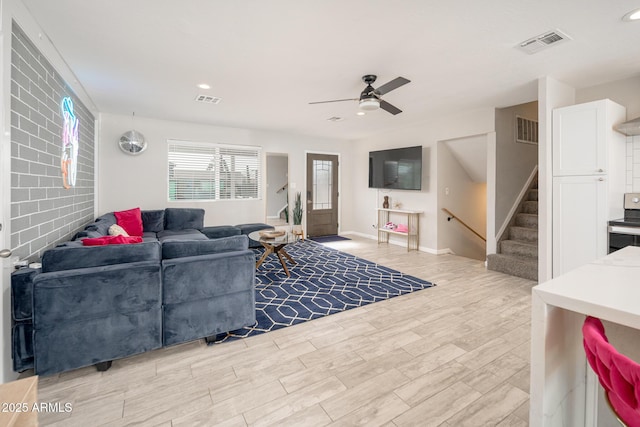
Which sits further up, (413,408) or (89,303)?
A: (89,303)

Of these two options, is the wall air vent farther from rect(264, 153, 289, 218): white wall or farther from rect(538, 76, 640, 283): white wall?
rect(264, 153, 289, 218): white wall

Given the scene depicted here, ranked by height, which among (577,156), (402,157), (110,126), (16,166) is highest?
(110,126)

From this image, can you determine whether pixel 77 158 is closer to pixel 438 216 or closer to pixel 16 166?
pixel 16 166

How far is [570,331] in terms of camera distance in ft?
3.70

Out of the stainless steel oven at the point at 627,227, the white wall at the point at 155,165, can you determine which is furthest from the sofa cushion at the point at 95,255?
the stainless steel oven at the point at 627,227

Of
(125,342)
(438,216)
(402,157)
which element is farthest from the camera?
(402,157)

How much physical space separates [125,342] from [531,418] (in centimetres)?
241

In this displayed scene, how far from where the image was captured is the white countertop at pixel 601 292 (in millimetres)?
856

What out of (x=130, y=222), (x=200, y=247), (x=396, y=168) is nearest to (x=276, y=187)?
(x=396, y=168)

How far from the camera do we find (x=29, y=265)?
2.04m

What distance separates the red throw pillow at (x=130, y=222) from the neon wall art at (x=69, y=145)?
52.1 inches

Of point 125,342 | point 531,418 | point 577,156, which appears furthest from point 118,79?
point 577,156

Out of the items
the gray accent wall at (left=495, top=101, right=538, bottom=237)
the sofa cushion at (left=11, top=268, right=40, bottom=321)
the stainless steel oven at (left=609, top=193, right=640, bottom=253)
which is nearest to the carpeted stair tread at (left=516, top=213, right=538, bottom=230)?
the gray accent wall at (left=495, top=101, right=538, bottom=237)

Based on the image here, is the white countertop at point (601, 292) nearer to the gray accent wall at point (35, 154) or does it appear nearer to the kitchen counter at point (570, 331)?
the kitchen counter at point (570, 331)
